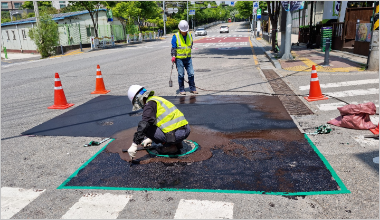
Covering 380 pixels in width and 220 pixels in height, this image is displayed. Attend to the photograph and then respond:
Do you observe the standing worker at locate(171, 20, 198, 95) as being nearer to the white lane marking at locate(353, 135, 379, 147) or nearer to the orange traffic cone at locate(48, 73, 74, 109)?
the orange traffic cone at locate(48, 73, 74, 109)

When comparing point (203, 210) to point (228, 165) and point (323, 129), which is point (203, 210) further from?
point (323, 129)

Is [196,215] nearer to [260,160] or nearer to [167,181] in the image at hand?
[167,181]

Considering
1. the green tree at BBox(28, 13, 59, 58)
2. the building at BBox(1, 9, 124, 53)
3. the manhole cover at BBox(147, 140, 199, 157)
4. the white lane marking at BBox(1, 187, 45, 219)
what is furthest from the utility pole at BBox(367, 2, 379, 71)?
the building at BBox(1, 9, 124, 53)

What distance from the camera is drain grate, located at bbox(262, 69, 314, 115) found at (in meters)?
6.56

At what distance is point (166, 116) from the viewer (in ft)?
13.6

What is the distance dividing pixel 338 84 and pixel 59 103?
7679 millimetres

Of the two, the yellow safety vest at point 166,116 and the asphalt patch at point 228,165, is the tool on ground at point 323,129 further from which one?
the yellow safety vest at point 166,116

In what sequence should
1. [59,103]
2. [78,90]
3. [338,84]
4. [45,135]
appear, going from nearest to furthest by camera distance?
[45,135] < [59,103] < [338,84] < [78,90]

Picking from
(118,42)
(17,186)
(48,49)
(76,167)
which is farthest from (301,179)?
(118,42)

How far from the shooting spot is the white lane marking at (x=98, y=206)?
10.1ft

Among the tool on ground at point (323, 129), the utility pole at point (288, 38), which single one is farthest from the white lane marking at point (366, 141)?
the utility pole at point (288, 38)

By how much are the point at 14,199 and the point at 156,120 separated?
1.90m

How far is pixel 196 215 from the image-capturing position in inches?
119

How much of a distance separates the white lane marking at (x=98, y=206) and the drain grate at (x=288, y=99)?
4.36 metres
